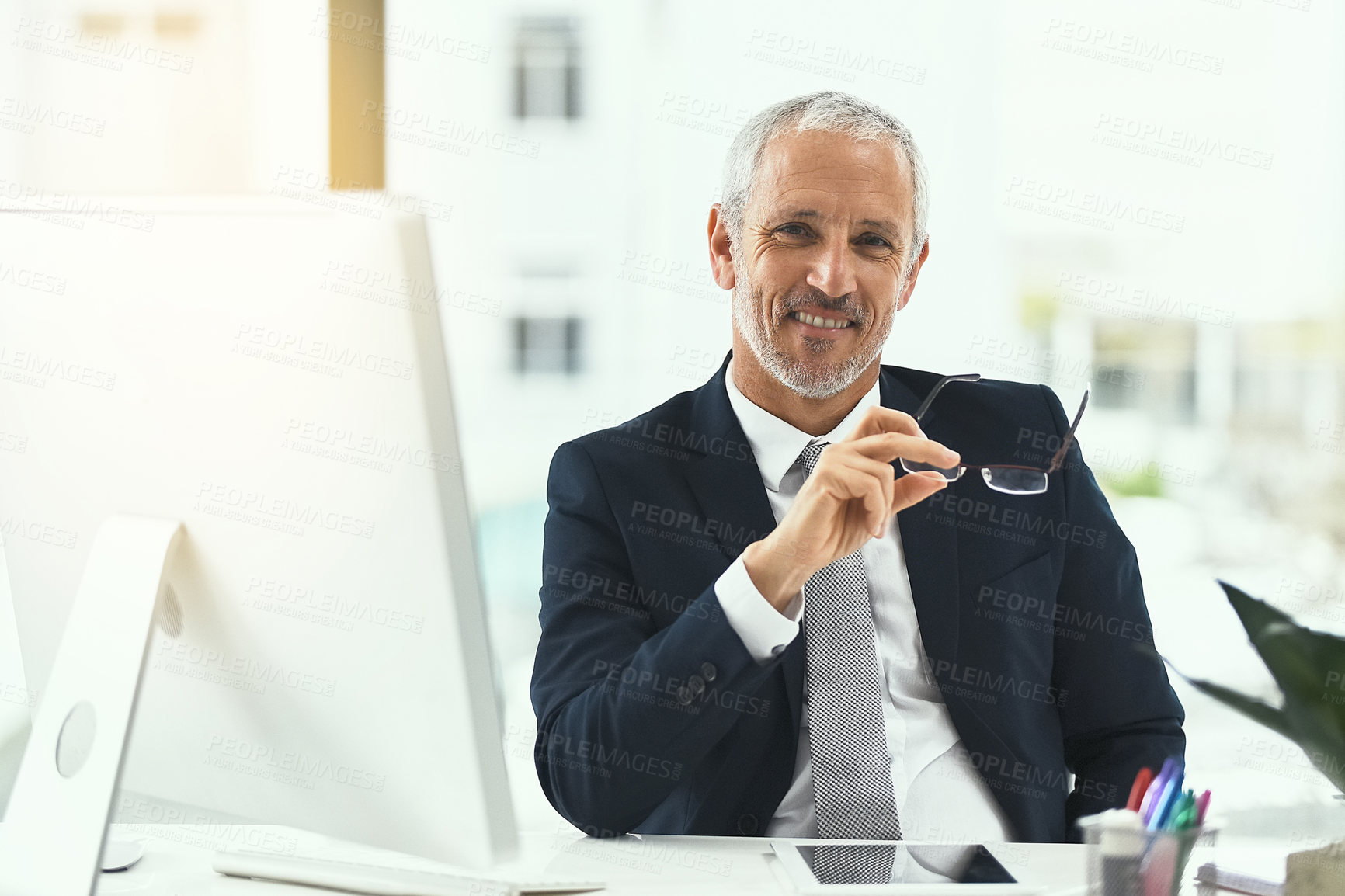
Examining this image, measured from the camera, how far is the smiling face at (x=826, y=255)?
1416mm

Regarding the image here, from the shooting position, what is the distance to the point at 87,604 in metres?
0.77

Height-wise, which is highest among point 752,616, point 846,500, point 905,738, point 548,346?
point 846,500

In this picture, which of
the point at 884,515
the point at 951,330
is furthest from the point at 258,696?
the point at 951,330

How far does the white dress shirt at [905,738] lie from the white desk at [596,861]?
0.63 feet

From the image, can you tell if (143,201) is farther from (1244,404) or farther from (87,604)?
(1244,404)

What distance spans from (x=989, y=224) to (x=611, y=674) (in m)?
1.75

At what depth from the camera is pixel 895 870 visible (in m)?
0.94

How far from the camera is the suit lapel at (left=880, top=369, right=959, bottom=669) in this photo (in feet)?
4.31

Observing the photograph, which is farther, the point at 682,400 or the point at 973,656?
the point at 682,400

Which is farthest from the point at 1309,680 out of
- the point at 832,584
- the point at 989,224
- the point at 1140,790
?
the point at 989,224

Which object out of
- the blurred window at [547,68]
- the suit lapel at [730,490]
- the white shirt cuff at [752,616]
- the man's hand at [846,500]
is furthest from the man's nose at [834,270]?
the blurred window at [547,68]

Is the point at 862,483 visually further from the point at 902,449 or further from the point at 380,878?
the point at 380,878

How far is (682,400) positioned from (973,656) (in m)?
0.52

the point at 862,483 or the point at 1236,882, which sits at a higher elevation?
the point at 862,483
